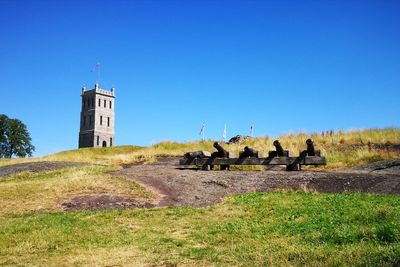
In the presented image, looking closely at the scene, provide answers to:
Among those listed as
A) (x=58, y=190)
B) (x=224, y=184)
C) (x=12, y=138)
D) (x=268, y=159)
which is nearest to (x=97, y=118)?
(x=12, y=138)

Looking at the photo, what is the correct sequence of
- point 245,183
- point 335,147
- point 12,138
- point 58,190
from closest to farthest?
1. point 58,190
2. point 245,183
3. point 335,147
4. point 12,138

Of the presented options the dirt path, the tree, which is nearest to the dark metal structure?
the dirt path

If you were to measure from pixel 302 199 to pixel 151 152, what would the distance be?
1876 cm

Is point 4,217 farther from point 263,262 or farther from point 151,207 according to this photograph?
A: point 263,262

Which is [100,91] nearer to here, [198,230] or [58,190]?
[58,190]

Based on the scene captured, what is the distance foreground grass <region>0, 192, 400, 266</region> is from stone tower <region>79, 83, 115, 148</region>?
296ft

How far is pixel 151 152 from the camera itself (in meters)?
30.2

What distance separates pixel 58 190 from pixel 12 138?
64566 mm

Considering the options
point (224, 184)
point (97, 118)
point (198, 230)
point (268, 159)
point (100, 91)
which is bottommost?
point (198, 230)

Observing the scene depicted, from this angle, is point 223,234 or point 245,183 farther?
point 245,183

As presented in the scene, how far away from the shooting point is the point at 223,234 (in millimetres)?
9086

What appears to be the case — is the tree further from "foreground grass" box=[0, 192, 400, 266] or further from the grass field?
"foreground grass" box=[0, 192, 400, 266]

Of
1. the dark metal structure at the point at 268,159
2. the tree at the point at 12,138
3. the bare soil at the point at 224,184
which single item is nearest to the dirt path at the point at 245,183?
the bare soil at the point at 224,184

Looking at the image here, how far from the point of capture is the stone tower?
100 metres
